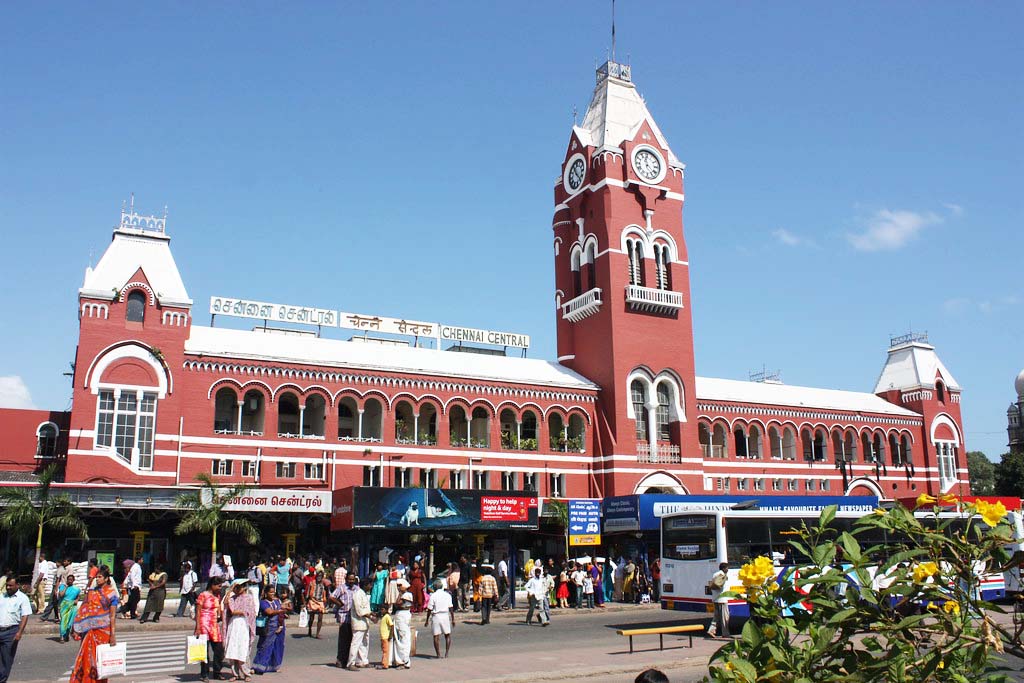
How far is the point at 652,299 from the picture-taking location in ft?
162

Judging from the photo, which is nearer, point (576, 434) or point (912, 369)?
point (576, 434)

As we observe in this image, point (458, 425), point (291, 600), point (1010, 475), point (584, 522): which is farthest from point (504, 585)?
point (1010, 475)

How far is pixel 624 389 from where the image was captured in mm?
48094

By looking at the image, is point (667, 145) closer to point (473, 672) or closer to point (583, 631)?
point (583, 631)

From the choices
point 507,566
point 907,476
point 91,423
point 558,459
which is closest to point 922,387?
point 907,476

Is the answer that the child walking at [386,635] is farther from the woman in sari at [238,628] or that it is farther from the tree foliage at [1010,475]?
the tree foliage at [1010,475]

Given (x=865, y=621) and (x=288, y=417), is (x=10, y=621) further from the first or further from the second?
(x=288, y=417)

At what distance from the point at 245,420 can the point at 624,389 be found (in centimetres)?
1915

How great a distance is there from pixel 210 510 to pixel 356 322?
65.4 ft

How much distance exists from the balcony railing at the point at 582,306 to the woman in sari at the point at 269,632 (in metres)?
33.7

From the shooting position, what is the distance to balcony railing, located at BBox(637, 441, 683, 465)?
47.6m

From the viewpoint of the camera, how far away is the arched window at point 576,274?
5216 cm

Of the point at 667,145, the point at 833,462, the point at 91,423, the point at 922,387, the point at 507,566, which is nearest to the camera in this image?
the point at 507,566

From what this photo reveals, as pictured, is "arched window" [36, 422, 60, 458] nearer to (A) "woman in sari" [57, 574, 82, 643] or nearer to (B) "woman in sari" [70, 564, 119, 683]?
(A) "woman in sari" [57, 574, 82, 643]
